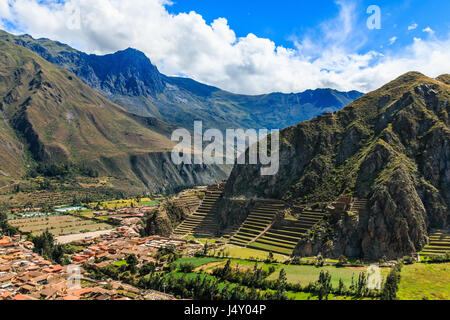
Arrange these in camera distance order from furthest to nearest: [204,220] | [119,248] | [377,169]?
[204,220] → [119,248] → [377,169]

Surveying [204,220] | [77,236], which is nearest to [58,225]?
[77,236]

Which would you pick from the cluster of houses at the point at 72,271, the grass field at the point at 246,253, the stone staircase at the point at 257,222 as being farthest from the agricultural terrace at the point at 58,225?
the grass field at the point at 246,253

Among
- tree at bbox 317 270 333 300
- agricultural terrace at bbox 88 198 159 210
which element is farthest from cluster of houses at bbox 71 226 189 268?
agricultural terrace at bbox 88 198 159 210

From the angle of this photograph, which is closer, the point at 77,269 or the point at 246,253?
the point at 77,269

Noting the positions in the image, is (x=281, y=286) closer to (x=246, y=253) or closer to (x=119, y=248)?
(x=246, y=253)

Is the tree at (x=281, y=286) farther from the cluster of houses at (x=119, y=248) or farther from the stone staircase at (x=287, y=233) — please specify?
the cluster of houses at (x=119, y=248)

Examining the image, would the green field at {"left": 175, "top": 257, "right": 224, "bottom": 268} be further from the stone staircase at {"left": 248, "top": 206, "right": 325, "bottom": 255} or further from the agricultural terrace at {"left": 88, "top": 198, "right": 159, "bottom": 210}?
the agricultural terrace at {"left": 88, "top": 198, "right": 159, "bottom": 210}
